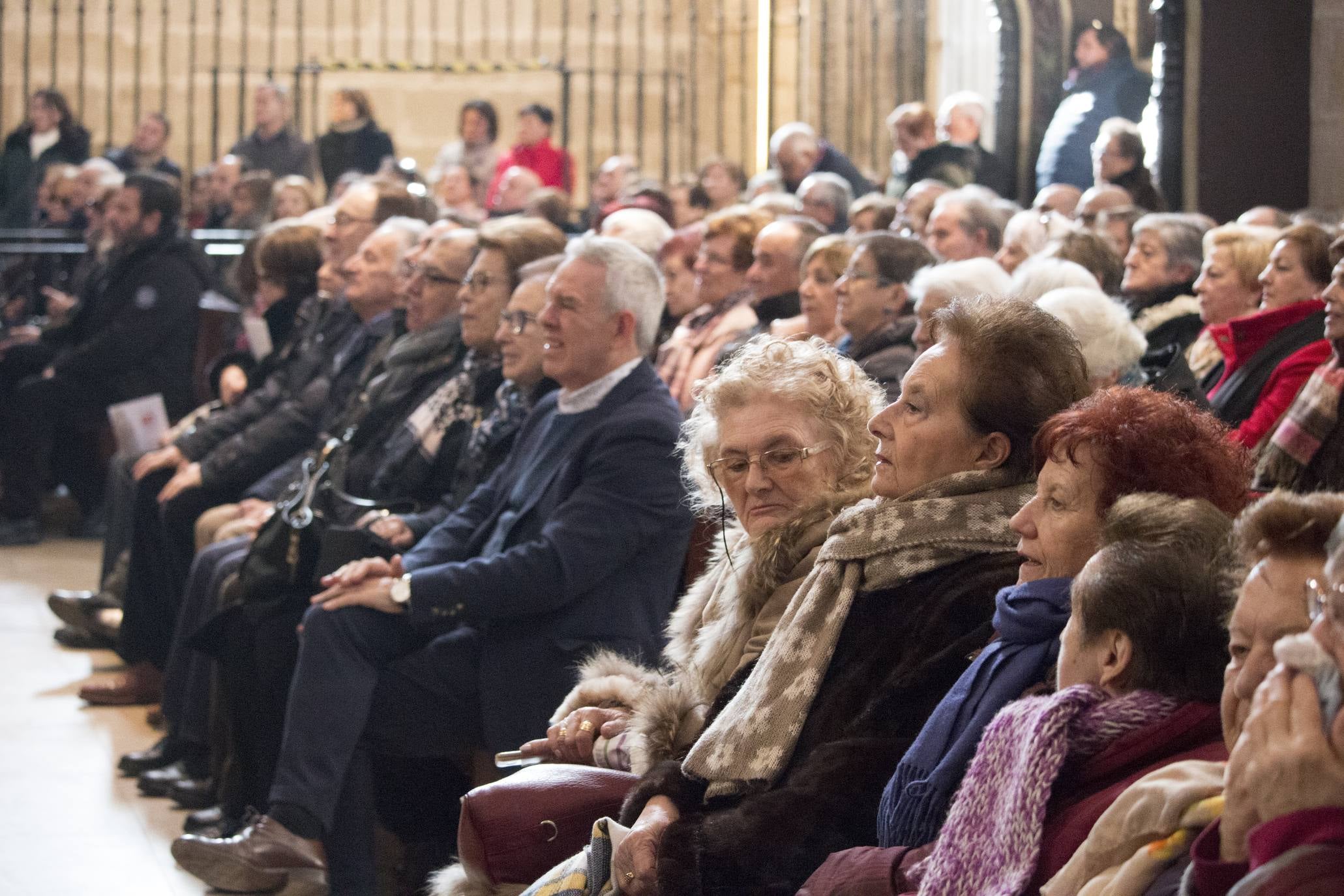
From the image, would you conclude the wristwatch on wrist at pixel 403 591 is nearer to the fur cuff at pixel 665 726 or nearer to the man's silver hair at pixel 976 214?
the fur cuff at pixel 665 726

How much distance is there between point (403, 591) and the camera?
4.08 meters

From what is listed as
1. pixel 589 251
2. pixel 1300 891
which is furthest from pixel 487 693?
pixel 1300 891

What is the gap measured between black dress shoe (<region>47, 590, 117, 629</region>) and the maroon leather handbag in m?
4.41

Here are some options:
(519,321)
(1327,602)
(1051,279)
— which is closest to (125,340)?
(519,321)

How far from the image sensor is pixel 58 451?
9273 mm

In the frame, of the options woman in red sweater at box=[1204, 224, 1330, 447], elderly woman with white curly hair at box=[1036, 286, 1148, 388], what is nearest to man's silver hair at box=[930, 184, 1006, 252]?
woman in red sweater at box=[1204, 224, 1330, 447]

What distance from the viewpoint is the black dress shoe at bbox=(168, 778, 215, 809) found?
5.09 metres

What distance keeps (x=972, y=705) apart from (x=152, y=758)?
3.63m

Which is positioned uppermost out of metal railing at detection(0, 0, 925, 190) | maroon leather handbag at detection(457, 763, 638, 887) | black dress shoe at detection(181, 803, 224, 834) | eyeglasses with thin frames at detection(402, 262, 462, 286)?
metal railing at detection(0, 0, 925, 190)

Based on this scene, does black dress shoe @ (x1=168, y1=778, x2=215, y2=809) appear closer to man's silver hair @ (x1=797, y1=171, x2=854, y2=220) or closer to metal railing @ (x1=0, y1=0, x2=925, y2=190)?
man's silver hair @ (x1=797, y1=171, x2=854, y2=220)

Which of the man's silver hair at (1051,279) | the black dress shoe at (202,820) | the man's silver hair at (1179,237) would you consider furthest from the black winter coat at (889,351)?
the black dress shoe at (202,820)

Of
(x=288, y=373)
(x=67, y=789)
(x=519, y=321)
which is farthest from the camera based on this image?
(x=288, y=373)

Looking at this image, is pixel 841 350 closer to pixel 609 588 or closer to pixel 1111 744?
pixel 609 588

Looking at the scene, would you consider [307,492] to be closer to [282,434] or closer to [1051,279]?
[282,434]
